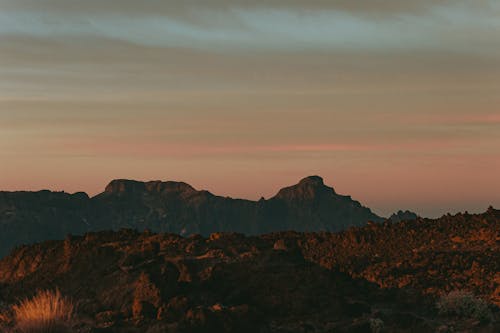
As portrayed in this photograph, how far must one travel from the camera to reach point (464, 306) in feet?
125

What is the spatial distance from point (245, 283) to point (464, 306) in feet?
33.7

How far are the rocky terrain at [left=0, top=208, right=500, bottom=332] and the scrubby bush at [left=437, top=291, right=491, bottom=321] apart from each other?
27cm

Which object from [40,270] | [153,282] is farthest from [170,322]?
[40,270]

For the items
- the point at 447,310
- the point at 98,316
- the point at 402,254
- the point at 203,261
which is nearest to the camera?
the point at 98,316

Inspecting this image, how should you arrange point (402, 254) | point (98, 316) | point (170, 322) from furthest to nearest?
point (402, 254) → point (98, 316) → point (170, 322)

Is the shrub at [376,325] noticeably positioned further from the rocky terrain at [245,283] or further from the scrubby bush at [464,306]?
the scrubby bush at [464,306]

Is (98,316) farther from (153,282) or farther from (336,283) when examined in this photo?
(336,283)

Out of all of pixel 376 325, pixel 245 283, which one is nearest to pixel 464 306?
pixel 376 325

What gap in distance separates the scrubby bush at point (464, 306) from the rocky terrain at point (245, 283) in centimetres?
27

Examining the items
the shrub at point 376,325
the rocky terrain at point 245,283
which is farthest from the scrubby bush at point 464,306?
the shrub at point 376,325

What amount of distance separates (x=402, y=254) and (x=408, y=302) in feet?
48.7

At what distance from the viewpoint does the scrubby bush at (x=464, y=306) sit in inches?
1474

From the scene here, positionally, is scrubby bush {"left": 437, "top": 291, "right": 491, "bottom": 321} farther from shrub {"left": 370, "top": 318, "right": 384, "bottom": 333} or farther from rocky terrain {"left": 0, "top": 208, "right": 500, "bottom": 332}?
shrub {"left": 370, "top": 318, "right": 384, "bottom": 333}

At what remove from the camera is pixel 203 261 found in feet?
140
